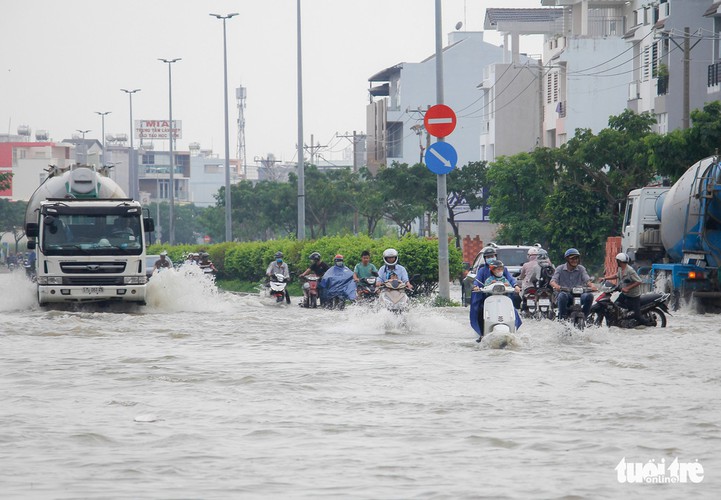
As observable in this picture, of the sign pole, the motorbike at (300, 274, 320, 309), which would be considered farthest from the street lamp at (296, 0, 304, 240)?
the sign pole

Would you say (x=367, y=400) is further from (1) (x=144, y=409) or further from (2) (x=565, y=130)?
(2) (x=565, y=130)

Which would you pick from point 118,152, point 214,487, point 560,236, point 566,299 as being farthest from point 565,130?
point 118,152

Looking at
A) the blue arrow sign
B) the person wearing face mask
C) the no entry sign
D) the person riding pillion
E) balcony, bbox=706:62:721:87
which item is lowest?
the person riding pillion

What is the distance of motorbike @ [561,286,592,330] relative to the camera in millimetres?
19266

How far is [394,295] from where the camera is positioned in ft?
66.3

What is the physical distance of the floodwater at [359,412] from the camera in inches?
340

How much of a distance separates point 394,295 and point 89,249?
7.72 metres

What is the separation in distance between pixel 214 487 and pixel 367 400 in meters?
4.48

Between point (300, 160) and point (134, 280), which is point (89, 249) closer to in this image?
point (134, 280)

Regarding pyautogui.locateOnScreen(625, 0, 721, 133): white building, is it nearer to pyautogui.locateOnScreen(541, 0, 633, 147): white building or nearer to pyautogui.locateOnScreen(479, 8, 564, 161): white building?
pyautogui.locateOnScreen(541, 0, 633, 147): white building

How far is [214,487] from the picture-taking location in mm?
8336

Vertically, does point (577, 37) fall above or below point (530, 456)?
above

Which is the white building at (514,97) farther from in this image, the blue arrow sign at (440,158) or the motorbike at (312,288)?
the blue arrow sign at (440,158)

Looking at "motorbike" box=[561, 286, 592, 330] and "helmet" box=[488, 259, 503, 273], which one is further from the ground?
"helmet" box=[488, 259, 503, 273]
